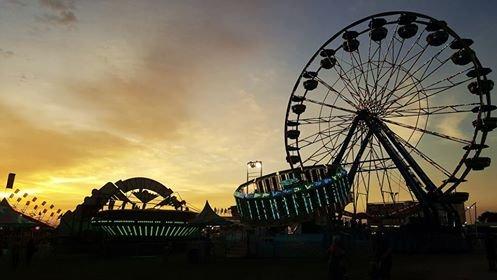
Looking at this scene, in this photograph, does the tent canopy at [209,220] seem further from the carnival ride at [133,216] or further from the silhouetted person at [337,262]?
the silhouetted person at [337,262]

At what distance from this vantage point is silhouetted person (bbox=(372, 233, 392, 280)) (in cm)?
1073

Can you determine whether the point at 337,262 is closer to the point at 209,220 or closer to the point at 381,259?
the point at 381,259

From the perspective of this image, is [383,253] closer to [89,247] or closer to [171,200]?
[89,247]

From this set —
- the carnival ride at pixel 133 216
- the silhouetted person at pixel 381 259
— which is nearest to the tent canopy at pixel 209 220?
the carnival ride at pixel 133 216

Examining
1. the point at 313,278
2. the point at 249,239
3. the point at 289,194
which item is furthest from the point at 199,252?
the point at 289,194

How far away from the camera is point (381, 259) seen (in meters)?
10.9

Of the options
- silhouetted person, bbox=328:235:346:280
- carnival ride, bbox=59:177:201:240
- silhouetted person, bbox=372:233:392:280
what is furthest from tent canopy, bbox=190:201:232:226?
silhouetted person, bbox=372:233:392:280

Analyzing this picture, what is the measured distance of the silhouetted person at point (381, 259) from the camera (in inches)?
422

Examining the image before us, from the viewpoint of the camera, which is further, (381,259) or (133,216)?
(133,216)

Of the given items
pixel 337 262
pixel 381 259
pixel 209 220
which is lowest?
pixel 337 262

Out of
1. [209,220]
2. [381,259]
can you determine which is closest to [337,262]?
[381,259]

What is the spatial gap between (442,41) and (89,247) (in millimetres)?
42720

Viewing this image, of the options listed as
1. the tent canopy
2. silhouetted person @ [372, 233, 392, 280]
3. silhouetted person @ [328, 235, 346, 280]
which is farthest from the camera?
the tent canopy

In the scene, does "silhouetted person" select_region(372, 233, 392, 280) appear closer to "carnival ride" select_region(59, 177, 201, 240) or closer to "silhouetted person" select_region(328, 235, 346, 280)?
"silhouetted person" select_region(328, 235, 346, 280)
